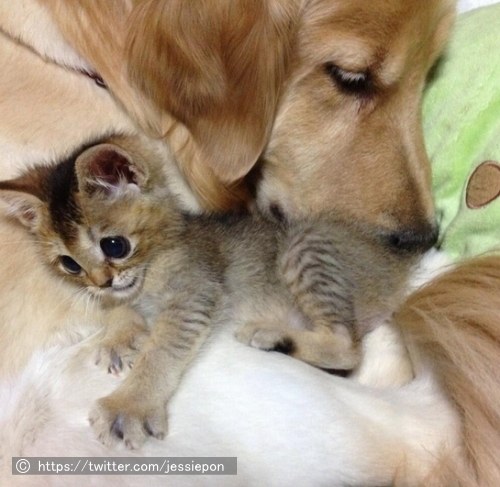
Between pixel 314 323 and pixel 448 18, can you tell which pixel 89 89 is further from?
pixel 448 18

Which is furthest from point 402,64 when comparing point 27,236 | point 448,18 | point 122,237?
point 27,236

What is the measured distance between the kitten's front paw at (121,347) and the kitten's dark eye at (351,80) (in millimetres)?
568

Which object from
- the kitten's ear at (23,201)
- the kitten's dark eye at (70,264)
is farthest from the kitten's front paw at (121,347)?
the kitten's ear at (23,201)

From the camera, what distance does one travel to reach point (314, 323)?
137 centimetres

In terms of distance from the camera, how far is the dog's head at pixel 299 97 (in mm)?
1342

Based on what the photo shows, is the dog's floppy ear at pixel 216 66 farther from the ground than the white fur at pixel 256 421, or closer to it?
farther from the ground

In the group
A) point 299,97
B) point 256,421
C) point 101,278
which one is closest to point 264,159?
point 299,97

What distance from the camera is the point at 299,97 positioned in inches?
56.9

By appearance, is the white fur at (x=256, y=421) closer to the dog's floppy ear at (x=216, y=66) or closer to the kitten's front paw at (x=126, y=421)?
the kitten's front paw at (x=126, y=421)

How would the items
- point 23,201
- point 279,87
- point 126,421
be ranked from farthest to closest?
point 279,87 < point 23,201 < point 126,421

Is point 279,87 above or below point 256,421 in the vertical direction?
above

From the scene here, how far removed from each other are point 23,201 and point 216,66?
0.40 meters

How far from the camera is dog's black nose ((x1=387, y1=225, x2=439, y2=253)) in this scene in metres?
1.42

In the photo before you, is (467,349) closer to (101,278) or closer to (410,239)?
(410,239)
